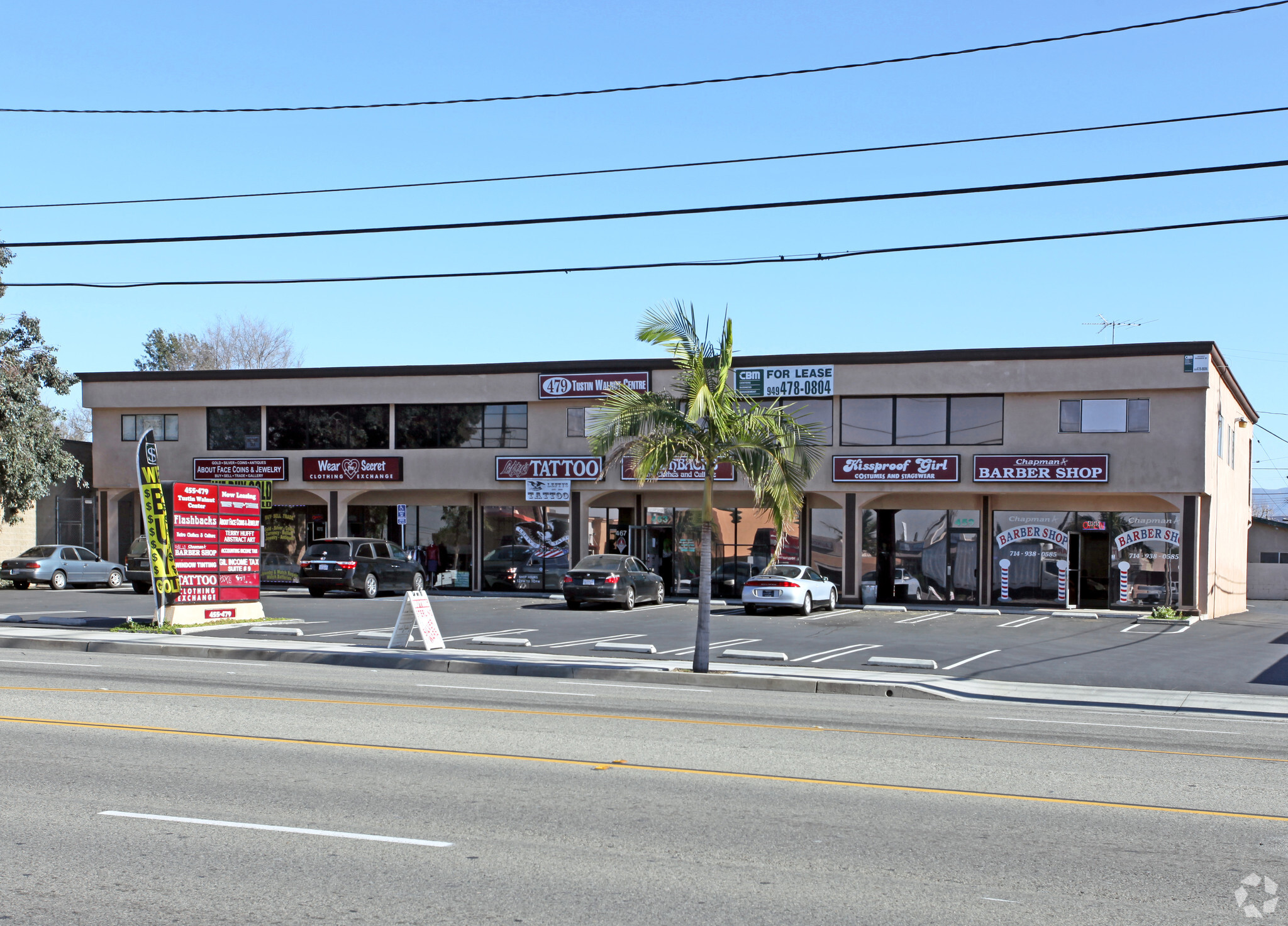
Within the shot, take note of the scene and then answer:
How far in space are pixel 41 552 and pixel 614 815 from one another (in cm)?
3631

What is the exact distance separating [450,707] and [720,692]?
13.7 ft

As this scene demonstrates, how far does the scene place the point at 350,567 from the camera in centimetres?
3300

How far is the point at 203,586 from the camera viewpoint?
24250 millimetres

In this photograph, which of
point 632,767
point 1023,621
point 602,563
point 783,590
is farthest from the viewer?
point 602,563

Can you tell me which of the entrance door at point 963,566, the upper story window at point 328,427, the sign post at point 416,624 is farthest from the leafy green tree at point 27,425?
the entrance door at point 963,566

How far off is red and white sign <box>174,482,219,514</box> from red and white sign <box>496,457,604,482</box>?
13.8m

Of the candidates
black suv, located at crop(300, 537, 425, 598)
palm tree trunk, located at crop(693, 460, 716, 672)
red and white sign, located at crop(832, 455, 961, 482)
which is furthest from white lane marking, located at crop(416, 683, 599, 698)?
red and white sign, located at crop(832, 455, 961, 482)

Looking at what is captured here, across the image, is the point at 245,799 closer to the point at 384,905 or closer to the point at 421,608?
the point at 384,905

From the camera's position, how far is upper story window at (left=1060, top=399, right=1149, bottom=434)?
32000 mm

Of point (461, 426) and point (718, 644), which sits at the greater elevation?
point (461, 426)

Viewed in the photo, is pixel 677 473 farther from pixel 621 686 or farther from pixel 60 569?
pixel 60 569

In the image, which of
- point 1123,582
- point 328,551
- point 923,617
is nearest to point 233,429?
point 328,551

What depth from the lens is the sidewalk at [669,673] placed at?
1519 cm

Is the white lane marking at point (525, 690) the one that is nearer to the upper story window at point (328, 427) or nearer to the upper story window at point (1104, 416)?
the upper story window at point (1104, 416)
